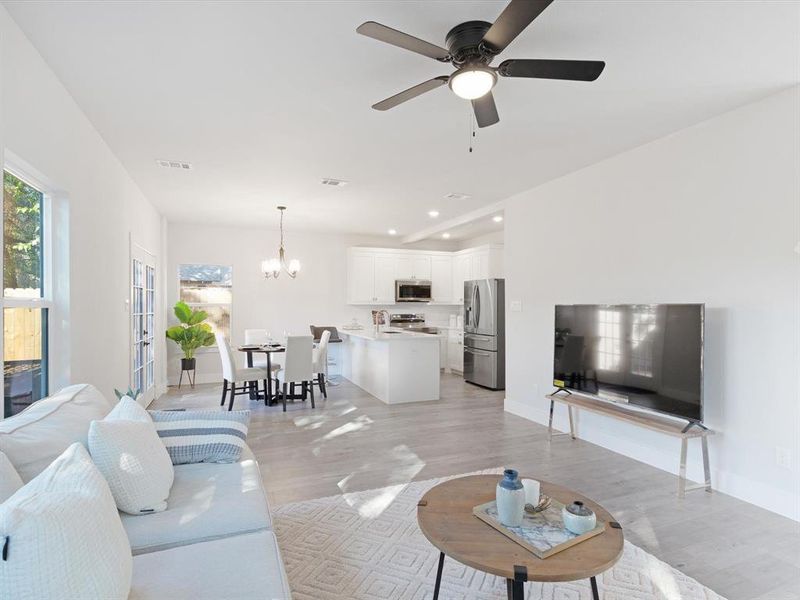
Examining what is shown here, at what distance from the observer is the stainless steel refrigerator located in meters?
6.79

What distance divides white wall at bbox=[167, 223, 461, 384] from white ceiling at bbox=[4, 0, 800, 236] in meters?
2.90

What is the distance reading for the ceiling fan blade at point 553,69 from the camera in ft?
6.42

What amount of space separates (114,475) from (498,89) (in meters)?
2.83

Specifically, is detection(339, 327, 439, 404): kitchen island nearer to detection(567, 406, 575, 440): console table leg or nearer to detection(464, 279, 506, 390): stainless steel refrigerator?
detection(464, 279, 506, 390): stainless steel refrigerator

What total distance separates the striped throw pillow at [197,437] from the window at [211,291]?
5.43m

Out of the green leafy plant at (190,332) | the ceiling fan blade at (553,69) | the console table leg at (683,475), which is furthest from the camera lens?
the green leafy plant at (190,332)

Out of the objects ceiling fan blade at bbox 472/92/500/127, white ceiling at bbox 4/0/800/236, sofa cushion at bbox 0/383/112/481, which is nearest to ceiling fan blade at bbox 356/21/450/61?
white ceiling at bbox 4/0/800/236

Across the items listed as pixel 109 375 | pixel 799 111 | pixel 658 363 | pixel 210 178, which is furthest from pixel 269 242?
pixel 799 111

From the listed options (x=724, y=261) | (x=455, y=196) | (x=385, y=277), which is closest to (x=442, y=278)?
(x=385, y=277)

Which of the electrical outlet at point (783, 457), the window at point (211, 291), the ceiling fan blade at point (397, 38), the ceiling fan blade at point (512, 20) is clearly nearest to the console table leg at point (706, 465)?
the electrical outlet at point (783, 457)

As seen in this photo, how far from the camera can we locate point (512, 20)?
1.71 m

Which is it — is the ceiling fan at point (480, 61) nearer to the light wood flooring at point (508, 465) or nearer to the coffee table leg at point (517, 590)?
the coffee table leg at point (517, 590)

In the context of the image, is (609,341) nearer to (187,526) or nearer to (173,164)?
(187,526)

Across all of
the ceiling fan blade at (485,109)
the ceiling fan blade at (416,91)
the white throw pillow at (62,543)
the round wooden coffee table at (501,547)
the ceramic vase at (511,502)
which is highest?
the ceiling fan blade at (416,91)
